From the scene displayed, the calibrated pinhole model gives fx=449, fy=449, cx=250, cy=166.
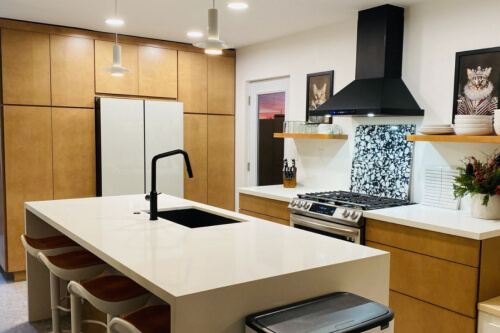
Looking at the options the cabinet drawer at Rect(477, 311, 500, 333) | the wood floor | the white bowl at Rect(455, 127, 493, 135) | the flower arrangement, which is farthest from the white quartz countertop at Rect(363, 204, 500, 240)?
the wood floor

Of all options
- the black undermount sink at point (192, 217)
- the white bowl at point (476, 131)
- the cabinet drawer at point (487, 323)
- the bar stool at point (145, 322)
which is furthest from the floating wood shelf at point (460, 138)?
the bar stool at point (145, 322)

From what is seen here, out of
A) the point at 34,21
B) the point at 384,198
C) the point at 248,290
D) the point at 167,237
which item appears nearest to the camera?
the point at 248,290

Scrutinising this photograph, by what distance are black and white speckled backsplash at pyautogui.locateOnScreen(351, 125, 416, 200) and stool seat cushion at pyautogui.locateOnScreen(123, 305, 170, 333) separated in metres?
2.47

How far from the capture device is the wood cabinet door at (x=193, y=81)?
5.38m

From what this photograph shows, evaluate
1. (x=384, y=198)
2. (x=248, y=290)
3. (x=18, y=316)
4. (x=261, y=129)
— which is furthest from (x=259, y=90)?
(x=248, y=290)

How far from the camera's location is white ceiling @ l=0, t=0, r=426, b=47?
3.74 metres

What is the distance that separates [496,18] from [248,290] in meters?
2.76

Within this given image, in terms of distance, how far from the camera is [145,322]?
189 cm

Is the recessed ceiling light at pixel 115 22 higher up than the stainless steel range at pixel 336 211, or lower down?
higher up

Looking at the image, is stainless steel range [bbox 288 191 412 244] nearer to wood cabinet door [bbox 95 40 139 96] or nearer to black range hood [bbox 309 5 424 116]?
black range hood [bbox 309 5 424 116]

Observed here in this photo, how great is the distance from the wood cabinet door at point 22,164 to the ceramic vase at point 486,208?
3.91 meters

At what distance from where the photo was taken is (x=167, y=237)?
2.32m

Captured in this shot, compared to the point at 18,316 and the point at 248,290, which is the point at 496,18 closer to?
the point at 248,290

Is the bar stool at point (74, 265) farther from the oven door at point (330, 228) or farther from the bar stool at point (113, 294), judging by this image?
the oven door at point (330, 228)
